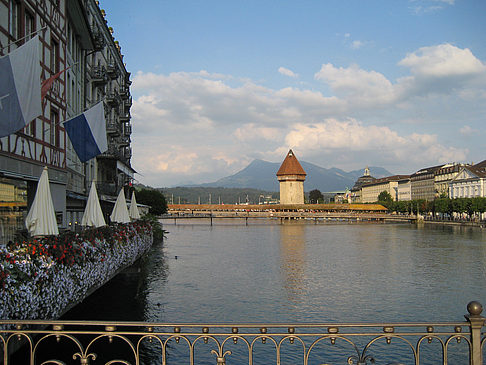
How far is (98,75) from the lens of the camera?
3181 centimetres

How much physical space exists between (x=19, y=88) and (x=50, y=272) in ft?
11.9

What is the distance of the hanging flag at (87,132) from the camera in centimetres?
1466

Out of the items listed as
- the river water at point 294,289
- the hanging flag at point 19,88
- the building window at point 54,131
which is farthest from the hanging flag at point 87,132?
the river water at point 294,289

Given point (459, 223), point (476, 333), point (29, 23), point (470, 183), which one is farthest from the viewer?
point (470, 183)

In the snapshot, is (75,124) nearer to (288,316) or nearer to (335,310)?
(288,316)

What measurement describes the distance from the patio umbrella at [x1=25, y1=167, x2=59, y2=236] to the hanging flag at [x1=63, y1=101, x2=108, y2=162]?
3.55m

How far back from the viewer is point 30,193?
16094 millimetres

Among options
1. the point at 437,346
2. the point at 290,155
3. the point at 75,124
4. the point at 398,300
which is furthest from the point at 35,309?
the point at 290,155

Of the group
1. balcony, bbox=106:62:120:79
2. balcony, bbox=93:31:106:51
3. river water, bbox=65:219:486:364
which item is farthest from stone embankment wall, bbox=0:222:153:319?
balcony, bbox=106:62:120:79

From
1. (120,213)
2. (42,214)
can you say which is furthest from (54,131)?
(42,214)

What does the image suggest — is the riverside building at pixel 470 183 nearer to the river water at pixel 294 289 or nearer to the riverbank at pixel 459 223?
the riverbank at pixel 459 223

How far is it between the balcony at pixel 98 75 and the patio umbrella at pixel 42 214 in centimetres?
2192

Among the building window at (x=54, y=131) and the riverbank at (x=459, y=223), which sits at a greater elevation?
the building window at (x=54, y=131)

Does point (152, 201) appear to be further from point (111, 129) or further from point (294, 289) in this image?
point (294, 289)
